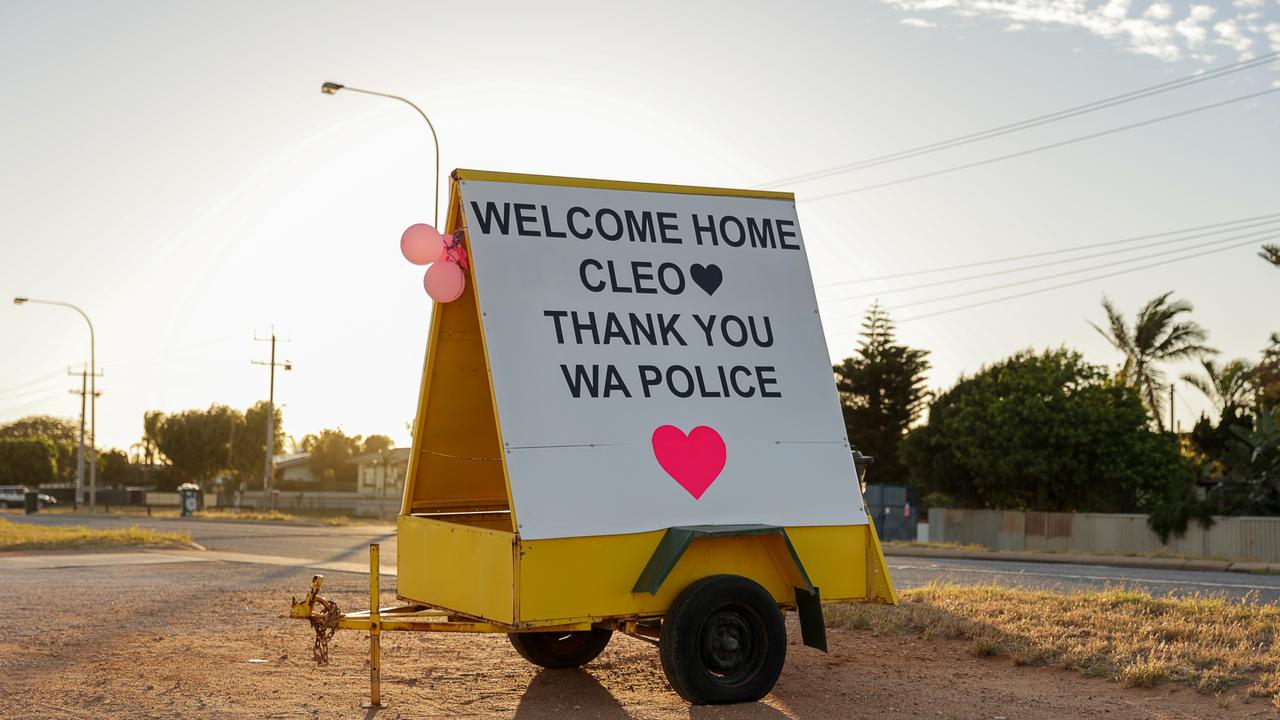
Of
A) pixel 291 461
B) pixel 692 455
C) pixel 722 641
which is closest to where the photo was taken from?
pixel 722 641

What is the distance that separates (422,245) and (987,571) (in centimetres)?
1467

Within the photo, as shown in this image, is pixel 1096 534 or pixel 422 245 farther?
pixel 1096 534

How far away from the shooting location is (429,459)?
8.20 m

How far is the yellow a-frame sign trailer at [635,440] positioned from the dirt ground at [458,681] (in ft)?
1.29

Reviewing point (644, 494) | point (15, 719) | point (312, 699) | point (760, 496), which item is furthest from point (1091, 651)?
point (15, 719)

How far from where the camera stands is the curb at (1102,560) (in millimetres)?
23031

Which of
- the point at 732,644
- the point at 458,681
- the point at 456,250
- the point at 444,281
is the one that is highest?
the point at 456,250

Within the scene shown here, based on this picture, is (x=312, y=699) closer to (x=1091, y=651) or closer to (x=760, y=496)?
(x=760, y=496)

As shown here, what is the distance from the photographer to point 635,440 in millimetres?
7273

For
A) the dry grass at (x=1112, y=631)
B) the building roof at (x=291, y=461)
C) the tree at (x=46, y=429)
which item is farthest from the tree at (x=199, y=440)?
the dry grass at (x=1112, y=631)

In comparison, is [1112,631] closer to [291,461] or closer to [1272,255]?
[1272,255]

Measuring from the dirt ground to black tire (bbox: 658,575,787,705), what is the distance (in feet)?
0.46

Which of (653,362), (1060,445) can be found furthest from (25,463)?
(653,362)

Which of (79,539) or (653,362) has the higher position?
(653,362)
